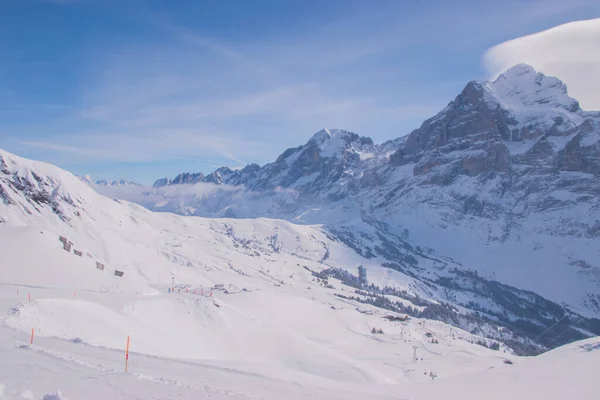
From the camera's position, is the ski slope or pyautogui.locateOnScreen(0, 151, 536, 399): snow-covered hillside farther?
pyautogui.locateOnScreen(0, 151, 536, 399): snow-covered hillside

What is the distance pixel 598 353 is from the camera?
75.3 feet

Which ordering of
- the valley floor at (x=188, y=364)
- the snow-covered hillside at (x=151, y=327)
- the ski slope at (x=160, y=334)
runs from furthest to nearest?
1. the snow-covered hillside at (x=151, y=327)
2. the ski slope at (x=160, y=334)
3. the valley floor at (x=188, y=364)

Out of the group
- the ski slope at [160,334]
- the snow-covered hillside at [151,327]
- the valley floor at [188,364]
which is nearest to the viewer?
the valley floor at [188,364]

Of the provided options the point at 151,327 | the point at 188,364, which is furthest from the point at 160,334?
the point at 188,364

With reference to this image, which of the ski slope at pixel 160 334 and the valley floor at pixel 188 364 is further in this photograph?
the ski slope at pixel 160 334

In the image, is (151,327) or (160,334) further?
(151,327)

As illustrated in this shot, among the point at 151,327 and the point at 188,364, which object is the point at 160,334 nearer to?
the point at 151,327

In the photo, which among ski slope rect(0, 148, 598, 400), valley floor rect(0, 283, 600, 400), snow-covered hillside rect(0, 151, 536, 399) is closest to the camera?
valley floor rect(0, 283, 600, 400)

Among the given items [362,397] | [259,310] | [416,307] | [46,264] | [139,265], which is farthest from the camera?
[416,307]

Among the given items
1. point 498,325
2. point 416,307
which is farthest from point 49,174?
point 498,325

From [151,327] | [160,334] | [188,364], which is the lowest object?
[160,334]

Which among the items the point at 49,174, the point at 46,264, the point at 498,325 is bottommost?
the point at 498,325

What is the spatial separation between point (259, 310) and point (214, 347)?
41120 mm

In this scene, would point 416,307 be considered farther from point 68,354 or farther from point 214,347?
point 68,354
